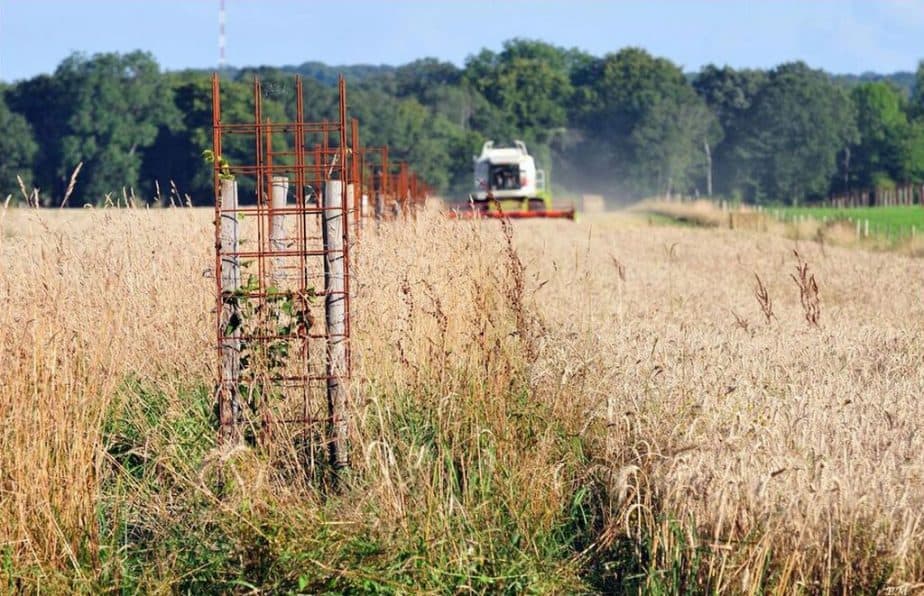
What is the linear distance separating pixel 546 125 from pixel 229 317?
116 meters

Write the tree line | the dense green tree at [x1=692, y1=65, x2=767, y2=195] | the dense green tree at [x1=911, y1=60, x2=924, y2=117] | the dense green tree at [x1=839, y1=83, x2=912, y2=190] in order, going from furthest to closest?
the dense green tree at [x1=911, y1=60, x2=924, y2=117]
the dense green tree at [x1=692, y1=65, x2=767, y2=195]
the dense green tree at [x1=839, y1=83, x2=912, y2=190]
the tree line

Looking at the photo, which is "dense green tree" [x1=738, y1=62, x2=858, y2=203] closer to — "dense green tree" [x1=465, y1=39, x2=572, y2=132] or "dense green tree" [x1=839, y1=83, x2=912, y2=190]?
"dense green tree" [x1=839, y1=83, x2=912, y2=190]

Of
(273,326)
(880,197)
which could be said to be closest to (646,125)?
(880,197)

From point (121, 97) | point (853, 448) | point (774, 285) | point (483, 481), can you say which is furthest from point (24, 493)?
point (121, 97)

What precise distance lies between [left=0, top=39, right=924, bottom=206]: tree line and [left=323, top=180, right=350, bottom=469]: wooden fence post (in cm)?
5395

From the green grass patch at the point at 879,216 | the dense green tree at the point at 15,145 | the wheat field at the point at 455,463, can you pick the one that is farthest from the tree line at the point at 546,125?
the wheat field at the point at 455,463

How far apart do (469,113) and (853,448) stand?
11657 cm

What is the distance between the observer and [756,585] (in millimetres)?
5223

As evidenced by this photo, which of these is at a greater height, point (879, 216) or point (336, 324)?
point (336, 324)

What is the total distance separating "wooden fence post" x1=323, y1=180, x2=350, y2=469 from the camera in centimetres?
659

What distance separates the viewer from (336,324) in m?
6.77

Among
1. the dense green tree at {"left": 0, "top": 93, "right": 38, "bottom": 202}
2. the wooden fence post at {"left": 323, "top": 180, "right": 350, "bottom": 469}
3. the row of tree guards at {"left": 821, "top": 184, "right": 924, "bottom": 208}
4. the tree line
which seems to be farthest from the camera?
the row of tree guards at {"left": 821, "top": 184, "right": 924, "bottom": 208}

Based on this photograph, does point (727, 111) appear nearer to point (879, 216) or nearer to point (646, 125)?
point (646, 125)

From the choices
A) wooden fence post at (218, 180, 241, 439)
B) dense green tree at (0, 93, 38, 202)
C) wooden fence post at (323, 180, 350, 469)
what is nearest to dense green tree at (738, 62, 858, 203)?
dense green tree at (0, 93, 38, 202)
